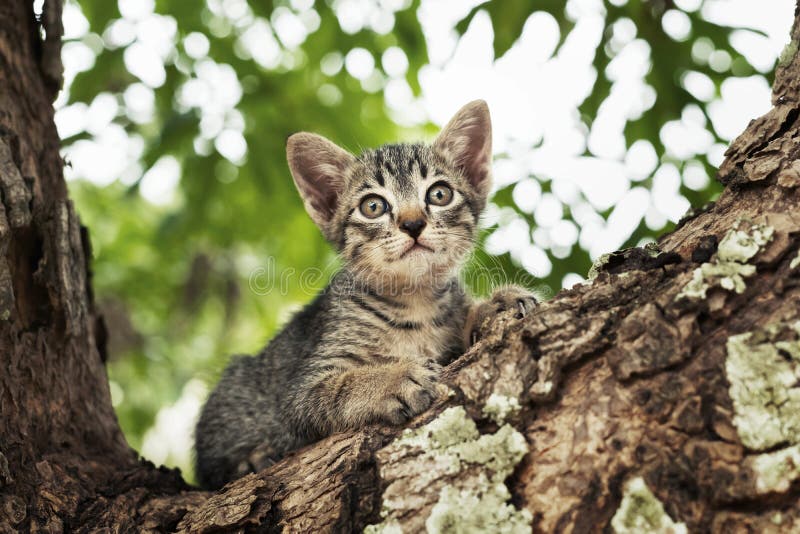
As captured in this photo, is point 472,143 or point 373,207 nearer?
point 373,207

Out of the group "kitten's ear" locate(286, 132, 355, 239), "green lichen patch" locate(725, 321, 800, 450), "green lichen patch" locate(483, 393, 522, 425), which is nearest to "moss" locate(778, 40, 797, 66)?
"green lichen patch" locate(725, 321, 800, 450)

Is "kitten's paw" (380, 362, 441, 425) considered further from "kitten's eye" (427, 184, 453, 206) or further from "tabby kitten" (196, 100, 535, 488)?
"kitten's eye" (427, 184, 453, 206)

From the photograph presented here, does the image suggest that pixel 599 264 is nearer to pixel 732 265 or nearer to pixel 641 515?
pixel 732 265

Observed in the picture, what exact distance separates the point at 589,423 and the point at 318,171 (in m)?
2.93

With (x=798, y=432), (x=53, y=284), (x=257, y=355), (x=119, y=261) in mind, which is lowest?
(x=798, y=432)

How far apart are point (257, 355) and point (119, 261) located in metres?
2.67

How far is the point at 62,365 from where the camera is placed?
132 inches

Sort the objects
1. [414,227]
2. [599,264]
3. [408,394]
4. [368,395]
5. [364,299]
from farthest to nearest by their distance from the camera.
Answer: [364,299]
[414,227]
[368,395]
[408,394]
[599,264]

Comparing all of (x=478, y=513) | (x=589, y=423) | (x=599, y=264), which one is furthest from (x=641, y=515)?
(x=599, y=264)

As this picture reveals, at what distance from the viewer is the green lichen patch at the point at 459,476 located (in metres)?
2.12

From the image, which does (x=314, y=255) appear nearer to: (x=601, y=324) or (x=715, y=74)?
(x=715, y=74)

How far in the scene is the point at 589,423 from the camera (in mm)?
2156

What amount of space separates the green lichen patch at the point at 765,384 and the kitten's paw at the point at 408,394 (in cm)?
113

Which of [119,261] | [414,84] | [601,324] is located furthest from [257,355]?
[601,324]
